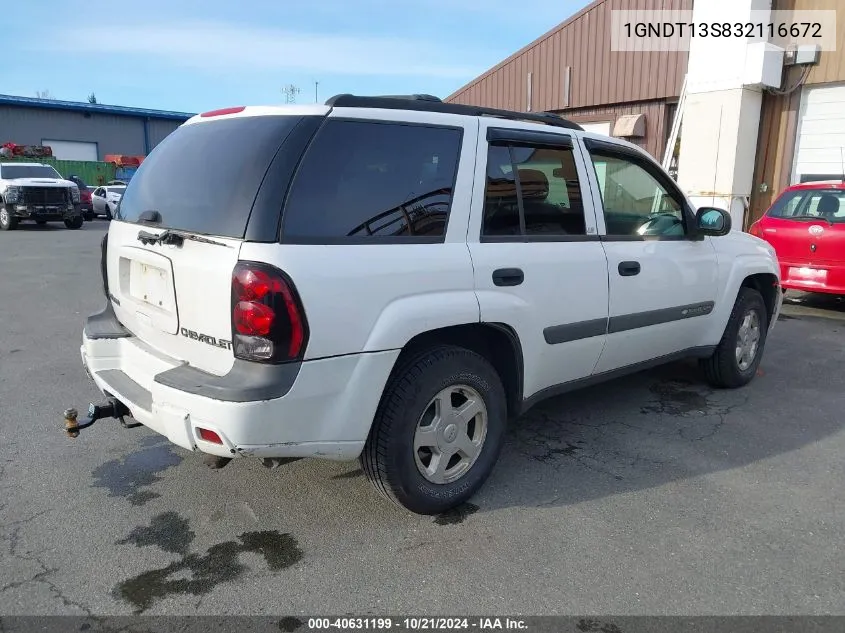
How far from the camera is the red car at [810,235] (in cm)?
780

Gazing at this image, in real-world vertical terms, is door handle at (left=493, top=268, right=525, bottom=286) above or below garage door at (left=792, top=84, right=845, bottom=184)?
below

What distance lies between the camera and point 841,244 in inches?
304

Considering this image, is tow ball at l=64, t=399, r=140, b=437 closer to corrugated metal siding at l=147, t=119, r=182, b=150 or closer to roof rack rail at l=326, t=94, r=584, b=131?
roof rack rail at l=326, t=94, r=584, b=131

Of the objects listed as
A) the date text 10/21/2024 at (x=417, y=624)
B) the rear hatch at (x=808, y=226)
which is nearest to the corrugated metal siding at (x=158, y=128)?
the rear hatch at (x=808, y=226)

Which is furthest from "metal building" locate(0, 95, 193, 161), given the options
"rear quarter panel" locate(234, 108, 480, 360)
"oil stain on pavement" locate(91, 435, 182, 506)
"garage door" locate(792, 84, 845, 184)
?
"rear quarter panel" locate(234, 108, 480, 360)

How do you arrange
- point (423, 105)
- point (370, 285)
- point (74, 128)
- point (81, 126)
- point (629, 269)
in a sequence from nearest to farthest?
point (370, 285)
point (423, 105)
point (629, 269)
point (74, 128)
point (81, 126)

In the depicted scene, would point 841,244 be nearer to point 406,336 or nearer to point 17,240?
point 406,336

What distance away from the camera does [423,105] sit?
3.17 meters

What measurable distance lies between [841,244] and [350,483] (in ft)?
22.9

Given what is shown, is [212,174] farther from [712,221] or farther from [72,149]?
[72,149]

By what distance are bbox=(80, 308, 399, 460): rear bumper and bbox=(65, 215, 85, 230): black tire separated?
19.8 metres

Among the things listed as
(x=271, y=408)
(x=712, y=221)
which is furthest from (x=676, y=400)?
(x=271, y=408)

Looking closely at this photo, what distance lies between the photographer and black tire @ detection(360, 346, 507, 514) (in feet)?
9.47

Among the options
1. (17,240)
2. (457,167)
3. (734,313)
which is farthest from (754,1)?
(17,240)
